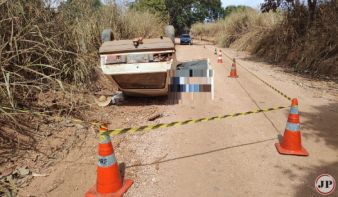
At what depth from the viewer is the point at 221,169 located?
118 inches

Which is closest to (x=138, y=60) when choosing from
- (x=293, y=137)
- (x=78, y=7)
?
(x=78, y=7)

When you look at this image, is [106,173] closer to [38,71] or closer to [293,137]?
[293,137]

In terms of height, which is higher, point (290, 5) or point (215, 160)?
point (290, 5)

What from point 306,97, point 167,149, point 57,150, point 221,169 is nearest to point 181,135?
point 167,149

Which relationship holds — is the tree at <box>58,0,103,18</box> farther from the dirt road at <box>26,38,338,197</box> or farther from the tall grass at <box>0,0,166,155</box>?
the dirt road at <box>26,38,338,197</box>

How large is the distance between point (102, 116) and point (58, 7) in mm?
3042

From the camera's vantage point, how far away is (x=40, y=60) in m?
4.49

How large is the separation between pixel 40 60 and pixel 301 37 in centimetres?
1193

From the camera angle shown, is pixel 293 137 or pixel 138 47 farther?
pixel 138 47
